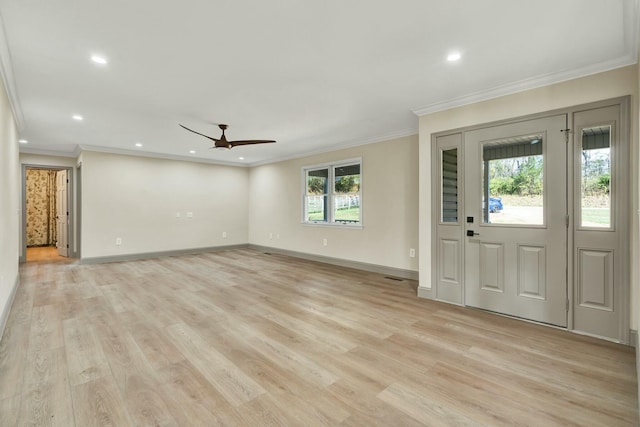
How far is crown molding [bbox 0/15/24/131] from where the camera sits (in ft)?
7.87

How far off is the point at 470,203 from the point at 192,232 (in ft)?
22.0

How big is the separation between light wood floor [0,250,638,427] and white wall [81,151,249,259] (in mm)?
2672

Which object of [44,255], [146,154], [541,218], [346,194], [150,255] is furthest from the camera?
[44,255]

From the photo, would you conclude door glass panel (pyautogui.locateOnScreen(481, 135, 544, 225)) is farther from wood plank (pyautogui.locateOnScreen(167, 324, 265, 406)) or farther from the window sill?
wood plank (pyautogui.locateOnScreen(167, 324, 265, 406))

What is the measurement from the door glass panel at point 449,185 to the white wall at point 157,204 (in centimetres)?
624

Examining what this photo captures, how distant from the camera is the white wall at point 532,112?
265 cm

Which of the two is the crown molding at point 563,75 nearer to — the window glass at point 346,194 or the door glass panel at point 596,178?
the door glass panel at point 596,178

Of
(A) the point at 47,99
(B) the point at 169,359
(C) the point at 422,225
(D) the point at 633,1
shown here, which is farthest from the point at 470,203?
(A) the point at 47,99

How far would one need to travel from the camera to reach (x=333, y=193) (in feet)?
21.7

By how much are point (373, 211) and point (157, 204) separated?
205 inches

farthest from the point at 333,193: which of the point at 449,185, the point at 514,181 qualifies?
the point at 514,181

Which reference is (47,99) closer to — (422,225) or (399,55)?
(399,55)

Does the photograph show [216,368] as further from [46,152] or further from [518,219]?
[46,152]

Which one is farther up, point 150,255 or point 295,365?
point 150,255
